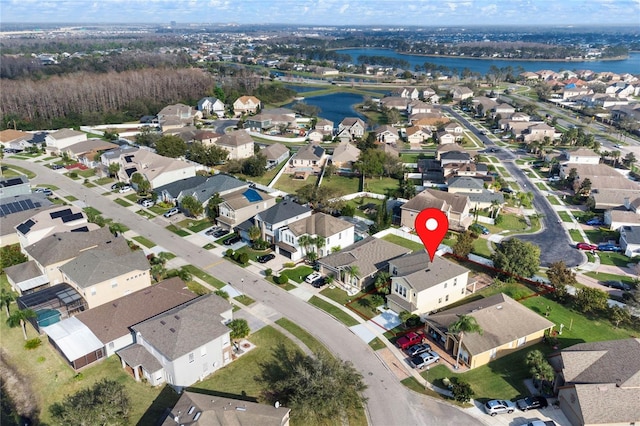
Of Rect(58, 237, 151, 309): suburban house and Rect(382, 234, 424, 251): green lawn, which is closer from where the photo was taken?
Rect(58, 237, 151, 309): suburban house

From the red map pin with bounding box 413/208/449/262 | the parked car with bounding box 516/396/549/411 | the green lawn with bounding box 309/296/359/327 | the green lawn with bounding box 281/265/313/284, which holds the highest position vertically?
the red map pin with bounding box 413/208/449/262

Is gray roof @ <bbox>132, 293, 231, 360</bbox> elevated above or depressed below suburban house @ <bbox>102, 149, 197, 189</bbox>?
above

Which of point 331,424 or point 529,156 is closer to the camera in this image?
point 331,424

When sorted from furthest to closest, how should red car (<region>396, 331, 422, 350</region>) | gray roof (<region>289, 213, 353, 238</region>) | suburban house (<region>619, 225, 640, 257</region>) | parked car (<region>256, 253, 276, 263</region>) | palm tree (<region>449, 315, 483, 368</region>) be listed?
suburban house (<region>619, 225, 640, 257</region>)
gray roof (<region>289, 213, 353, 238</region>)
parked car (<region>256, 253, 276, 263</region>)
red car (<region>396, 331, 422, 350</region>)
palm tree (<region>449, 315, 483, 368</region>)

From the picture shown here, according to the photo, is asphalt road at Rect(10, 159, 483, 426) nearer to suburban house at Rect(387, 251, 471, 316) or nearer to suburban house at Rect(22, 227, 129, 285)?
suburban house at Rect(387, 251, 471, 316)

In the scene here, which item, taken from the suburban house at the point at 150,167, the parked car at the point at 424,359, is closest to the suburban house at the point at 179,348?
the parked car at the point at 424,359

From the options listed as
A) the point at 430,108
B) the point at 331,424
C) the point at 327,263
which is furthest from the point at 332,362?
the point at 430,108

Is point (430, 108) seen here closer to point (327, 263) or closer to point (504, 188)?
point (504, 188)

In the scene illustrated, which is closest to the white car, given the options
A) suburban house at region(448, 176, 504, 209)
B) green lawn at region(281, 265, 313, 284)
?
green lawn at region(281, 265, 313, 284)
